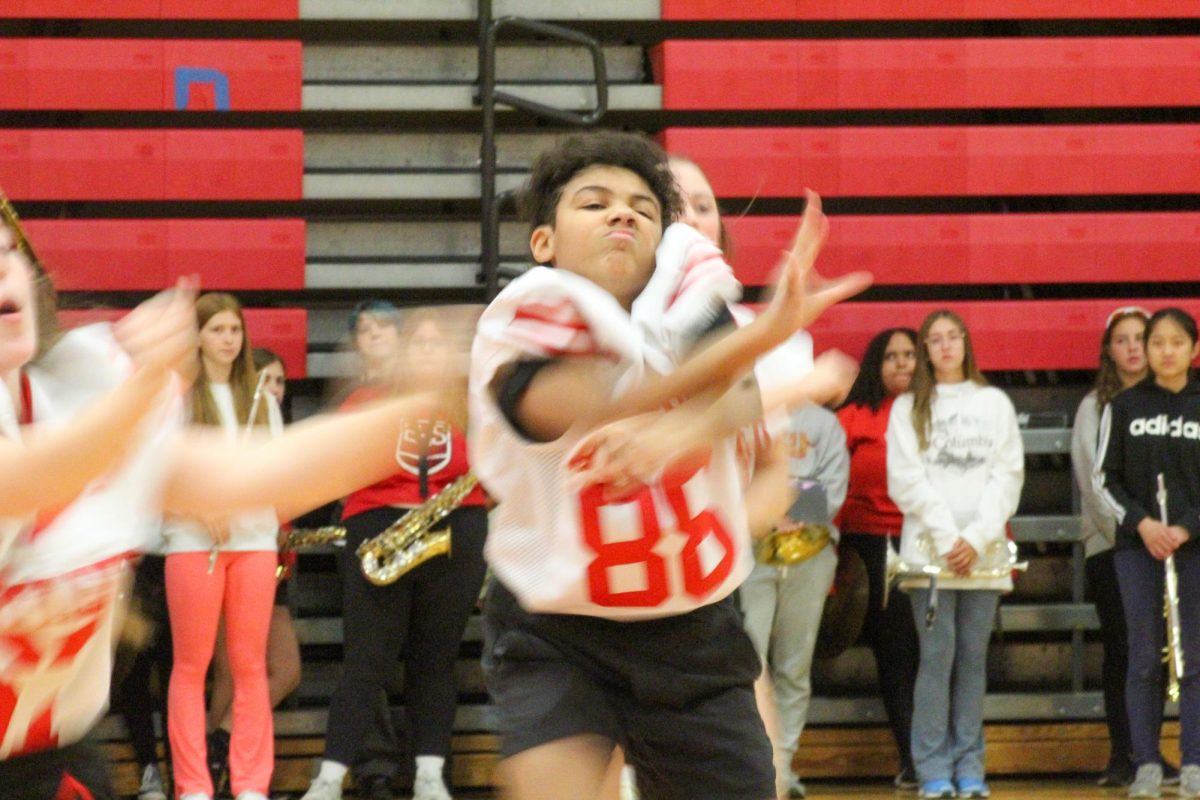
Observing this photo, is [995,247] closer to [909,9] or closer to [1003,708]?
[909,9]

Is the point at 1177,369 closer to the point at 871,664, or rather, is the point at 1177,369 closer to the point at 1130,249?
the point at 1130,249

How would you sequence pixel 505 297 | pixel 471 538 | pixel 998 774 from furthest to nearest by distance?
1. pixel 998 774
2. pixel 471 538
3. pixel 505 297

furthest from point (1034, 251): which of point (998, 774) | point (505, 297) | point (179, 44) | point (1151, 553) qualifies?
point (505, 297)

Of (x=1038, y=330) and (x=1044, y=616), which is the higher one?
(x=1038, y=330)

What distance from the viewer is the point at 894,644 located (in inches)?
256

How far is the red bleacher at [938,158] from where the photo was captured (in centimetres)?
707

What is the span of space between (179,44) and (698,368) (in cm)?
507

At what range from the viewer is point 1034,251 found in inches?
282

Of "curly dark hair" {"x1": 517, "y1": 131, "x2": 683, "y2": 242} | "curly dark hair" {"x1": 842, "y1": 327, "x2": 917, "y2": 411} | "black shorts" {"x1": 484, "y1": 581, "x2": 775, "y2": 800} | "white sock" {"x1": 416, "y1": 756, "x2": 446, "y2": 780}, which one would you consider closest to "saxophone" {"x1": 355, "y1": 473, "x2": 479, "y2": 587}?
"white sock" {"x1": 416, "y1": 756, "x2": 446, "y2": 780}

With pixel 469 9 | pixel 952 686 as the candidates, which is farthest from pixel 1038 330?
pixel 469 9

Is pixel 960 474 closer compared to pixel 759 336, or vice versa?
pixel 759 336

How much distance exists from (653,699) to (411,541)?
3.32 m

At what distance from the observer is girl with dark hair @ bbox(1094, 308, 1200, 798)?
20.3 feet

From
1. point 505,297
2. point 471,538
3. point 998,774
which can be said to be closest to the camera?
point 505,297
